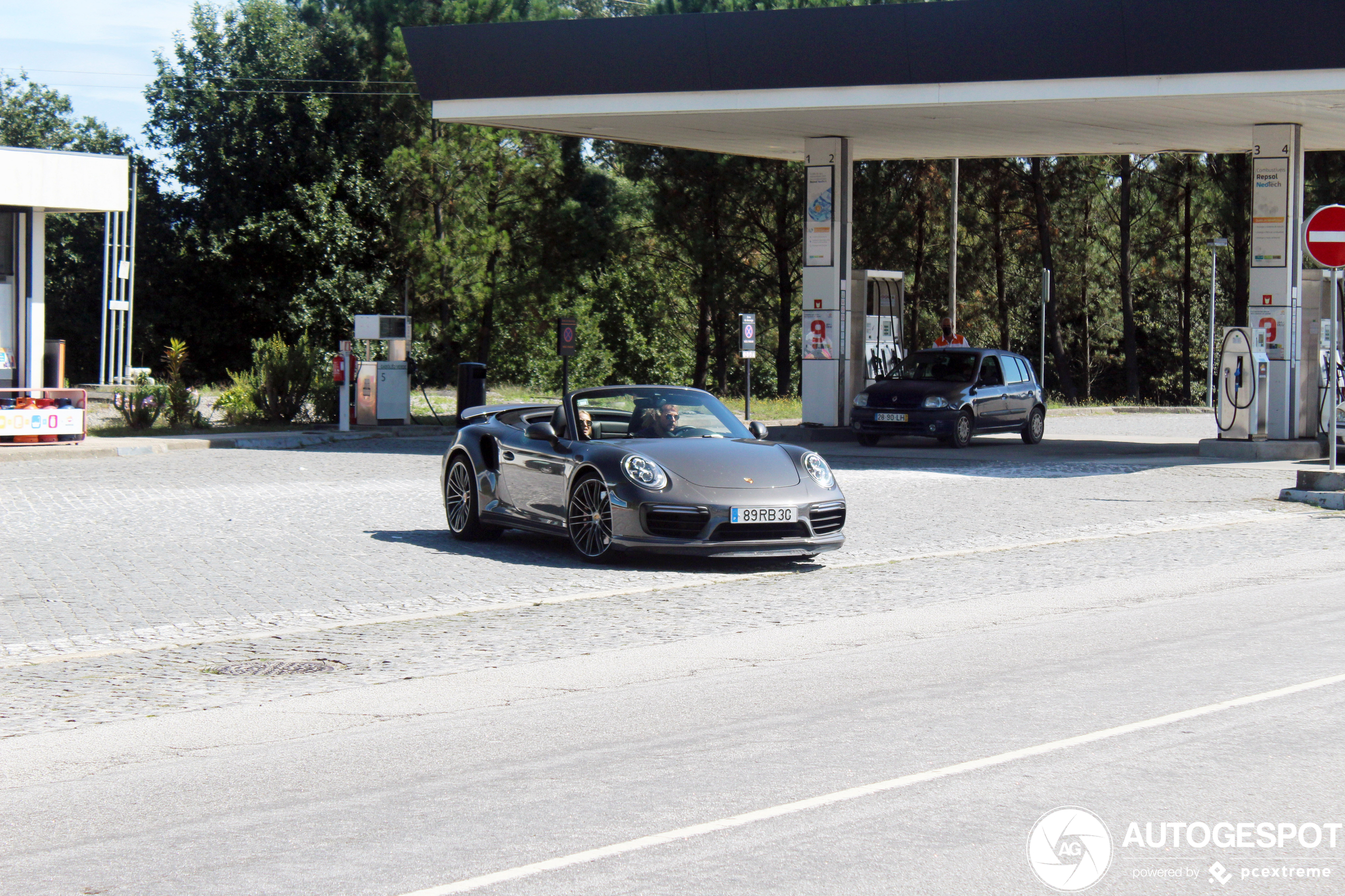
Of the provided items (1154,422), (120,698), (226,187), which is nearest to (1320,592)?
(120,698)

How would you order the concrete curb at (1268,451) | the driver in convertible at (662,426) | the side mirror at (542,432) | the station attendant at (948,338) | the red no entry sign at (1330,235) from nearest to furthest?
the side mirror at (542,432) → the driver in convertible at (662,426) → the red no entry sign at (1330,235) → the concrete curb at (1268,451) → the station attendant at (948,338)

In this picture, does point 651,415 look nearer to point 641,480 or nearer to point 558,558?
point 641,480

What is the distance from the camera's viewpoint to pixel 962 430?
2525cm

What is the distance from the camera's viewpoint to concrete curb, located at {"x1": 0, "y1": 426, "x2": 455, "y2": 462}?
22.3 metres

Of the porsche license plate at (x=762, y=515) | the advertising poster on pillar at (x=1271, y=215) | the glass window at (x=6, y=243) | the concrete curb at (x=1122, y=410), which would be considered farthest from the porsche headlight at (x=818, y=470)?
the concrete curb at (x=1122, y=410)

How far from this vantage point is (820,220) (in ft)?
90.9

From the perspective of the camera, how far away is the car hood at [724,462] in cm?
1132

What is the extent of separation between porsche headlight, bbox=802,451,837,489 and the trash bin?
55.6 feet

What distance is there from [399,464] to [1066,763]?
16.5 m

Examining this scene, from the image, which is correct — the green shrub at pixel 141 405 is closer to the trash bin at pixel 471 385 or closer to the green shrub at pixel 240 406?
the green shrub at pixel 240 406

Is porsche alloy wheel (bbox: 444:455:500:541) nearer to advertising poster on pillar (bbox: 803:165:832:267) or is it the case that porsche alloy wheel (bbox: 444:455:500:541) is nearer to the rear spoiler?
the rear spoiler

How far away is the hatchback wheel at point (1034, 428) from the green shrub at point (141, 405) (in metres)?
16.0

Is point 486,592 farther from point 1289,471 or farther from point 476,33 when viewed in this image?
point 476,33

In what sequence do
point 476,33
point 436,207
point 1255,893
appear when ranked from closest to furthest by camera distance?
1. point 1255,893
2. point 476,33
3. point 436,207
